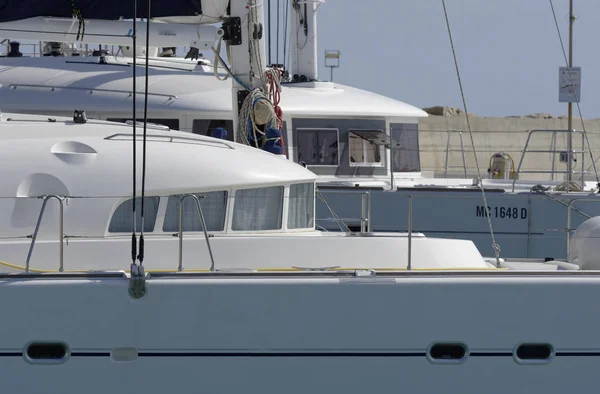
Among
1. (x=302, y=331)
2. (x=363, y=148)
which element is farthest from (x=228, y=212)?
(x=363, y=148)

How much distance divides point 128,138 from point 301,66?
8109 mm

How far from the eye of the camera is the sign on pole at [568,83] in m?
14.9

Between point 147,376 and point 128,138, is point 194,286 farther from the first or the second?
point 128,138

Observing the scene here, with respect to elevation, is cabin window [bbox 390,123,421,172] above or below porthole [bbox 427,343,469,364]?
above

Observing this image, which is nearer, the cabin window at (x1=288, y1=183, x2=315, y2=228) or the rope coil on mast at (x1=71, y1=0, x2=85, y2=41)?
the cabin window at (x1=288, y1=183, x2=315, y2=228)

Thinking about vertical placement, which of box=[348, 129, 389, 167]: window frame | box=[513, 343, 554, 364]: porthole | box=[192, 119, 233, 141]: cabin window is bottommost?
box=[513, 343, 554, 364]: porthole

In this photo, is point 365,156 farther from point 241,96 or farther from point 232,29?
point 232,29

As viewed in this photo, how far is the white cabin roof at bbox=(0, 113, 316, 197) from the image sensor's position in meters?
6.39

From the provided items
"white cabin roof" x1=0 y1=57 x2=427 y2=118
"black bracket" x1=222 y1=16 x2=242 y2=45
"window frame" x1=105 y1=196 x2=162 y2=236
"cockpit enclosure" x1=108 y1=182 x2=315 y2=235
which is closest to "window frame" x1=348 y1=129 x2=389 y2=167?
"white cabin roof" x1=0 y1=57 x2=427 y2=118

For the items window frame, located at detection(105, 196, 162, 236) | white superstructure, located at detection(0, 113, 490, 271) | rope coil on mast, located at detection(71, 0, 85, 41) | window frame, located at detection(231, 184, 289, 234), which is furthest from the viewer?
rope coil on mast, located at detection(71, 0, 85, 41)

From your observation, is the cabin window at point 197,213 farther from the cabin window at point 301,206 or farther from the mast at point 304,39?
the mast at point 304,39

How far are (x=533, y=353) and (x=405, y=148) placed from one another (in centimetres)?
805

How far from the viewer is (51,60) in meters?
12.7

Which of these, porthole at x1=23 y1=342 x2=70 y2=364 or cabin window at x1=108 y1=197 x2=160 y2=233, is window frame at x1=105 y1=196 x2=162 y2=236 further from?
porthole at x1=23 y1=342 x2=70 y2=364
